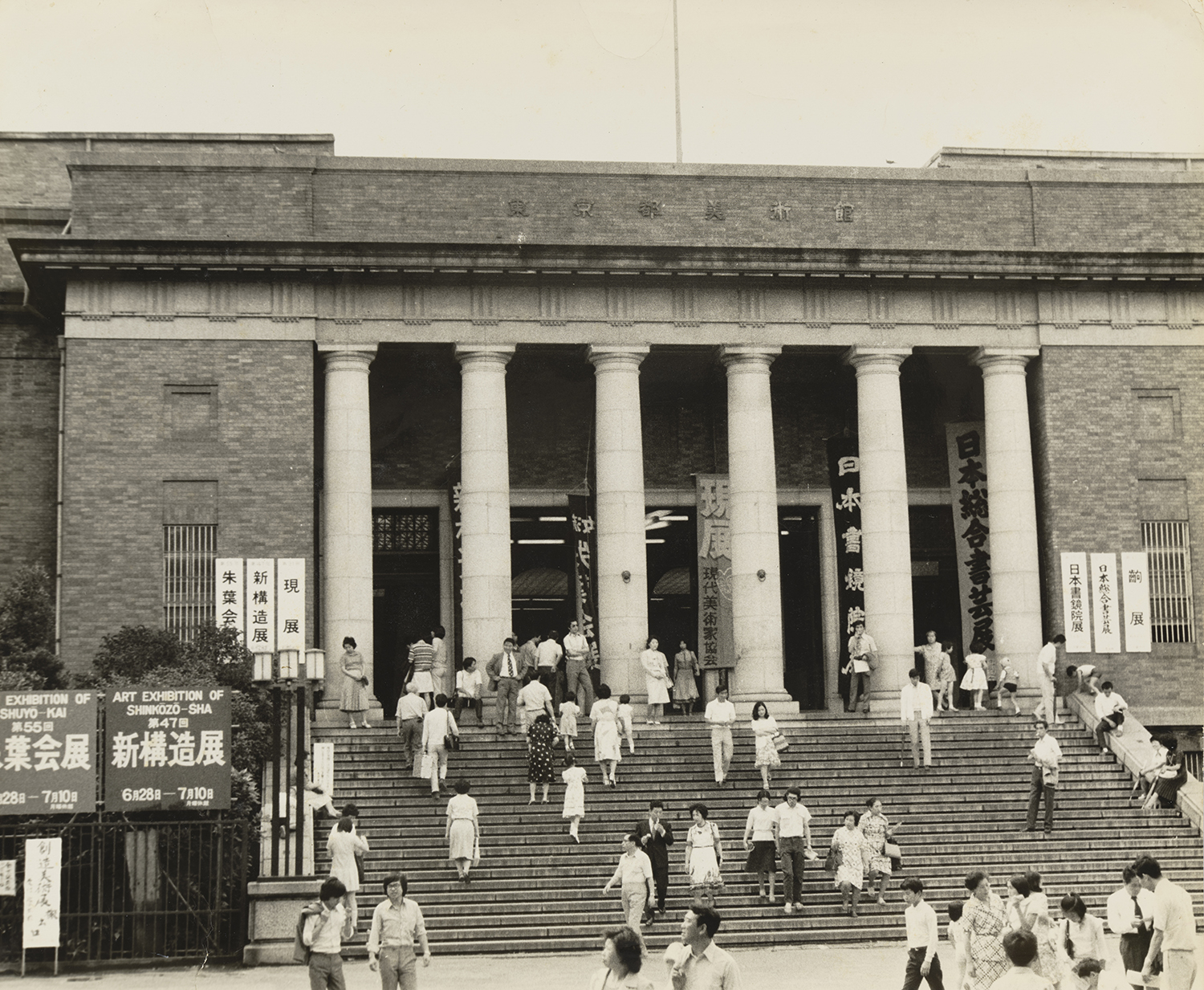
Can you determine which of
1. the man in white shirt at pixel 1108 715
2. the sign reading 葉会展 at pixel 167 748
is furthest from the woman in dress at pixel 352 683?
the man in white shirt at pixel 1108 715

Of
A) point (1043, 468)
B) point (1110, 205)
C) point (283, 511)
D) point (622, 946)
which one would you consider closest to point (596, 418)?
point (283, 511)

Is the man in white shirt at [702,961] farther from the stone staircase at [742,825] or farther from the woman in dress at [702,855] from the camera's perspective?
the stone staircase at [742,825]

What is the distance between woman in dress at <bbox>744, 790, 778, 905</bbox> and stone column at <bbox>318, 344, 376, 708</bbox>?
8.86 m

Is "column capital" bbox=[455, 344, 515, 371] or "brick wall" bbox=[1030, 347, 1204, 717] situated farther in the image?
"brick wall" bbox=[1030, 347, 1204, 717]

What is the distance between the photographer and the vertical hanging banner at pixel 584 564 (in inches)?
1184

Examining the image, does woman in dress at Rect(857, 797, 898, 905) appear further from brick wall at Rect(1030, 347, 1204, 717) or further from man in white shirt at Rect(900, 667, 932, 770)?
brick wall at Rect(1030, 347, 1204, 717)

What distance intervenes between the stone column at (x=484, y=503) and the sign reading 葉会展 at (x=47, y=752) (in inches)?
401

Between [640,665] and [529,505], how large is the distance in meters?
4.97

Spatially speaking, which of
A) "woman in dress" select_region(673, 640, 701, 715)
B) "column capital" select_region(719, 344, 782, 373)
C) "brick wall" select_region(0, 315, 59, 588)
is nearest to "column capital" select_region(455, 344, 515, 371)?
"column capital" select_region(719, 344, 782, 373)

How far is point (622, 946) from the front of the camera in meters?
9.55

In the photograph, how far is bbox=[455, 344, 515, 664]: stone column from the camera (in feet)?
93.2

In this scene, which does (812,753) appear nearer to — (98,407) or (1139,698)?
(1139,698)

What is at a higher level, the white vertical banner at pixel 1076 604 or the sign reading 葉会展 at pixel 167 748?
the white vertical banner at pixel 1076 604

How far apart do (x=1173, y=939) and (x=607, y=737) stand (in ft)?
39.5
